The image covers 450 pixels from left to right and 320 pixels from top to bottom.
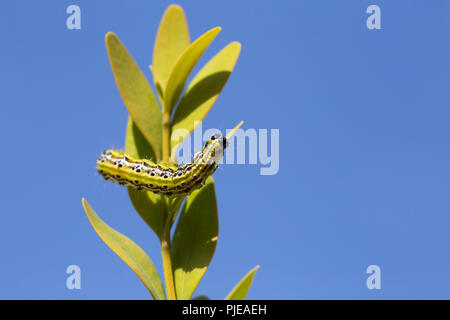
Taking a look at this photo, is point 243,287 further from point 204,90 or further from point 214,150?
point 204,90

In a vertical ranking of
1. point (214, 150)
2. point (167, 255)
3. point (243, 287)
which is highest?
point (214, 150)

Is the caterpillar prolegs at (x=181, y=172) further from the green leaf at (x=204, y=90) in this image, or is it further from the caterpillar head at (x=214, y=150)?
the green leaf at (x=204, y=90)

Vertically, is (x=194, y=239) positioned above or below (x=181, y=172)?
below

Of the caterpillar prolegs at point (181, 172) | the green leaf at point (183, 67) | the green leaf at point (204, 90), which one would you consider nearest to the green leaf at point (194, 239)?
the caterpillar prolegs at point (181, 172)

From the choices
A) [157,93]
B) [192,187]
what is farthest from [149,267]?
[157,93]

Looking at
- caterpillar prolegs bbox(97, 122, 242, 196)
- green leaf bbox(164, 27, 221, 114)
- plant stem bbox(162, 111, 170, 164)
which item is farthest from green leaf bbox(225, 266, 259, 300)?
green leaf bbox(164, 27, 221, 114)

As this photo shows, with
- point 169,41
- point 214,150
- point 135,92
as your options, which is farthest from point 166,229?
point 169,41
